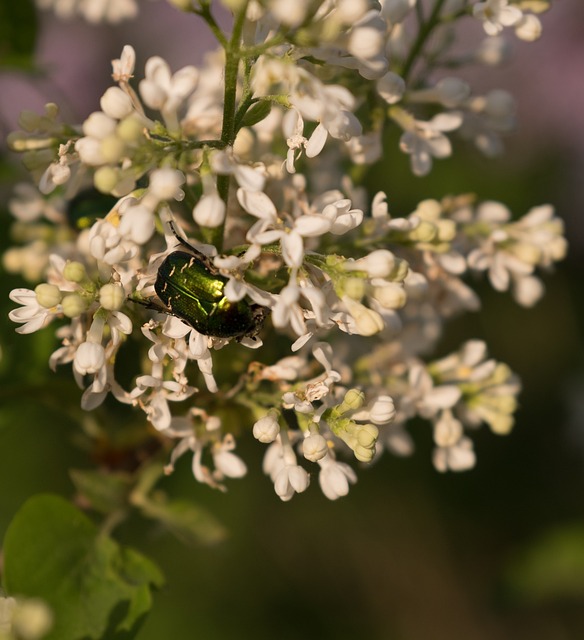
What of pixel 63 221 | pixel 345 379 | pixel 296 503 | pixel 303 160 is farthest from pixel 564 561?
pixel 63 221

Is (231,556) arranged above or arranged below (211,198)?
below

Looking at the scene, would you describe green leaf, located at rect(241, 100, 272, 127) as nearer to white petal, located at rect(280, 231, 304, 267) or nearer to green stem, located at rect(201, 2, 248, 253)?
green stem, located at rect(201, 2, 248, 253)

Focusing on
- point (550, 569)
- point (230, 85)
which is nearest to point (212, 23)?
point (230, 85)

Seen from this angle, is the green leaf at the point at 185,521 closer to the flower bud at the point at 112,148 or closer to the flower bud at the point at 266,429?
the flower bud at the point at 266,429

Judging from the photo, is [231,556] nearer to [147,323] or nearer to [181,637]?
[181,637]

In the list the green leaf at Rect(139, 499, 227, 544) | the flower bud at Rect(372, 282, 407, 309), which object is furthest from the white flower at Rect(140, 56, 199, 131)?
the green leaf at Rect(139, 499, 227, 544)

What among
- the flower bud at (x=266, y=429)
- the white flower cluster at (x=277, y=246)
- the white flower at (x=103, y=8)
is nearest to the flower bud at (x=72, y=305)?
the white flower cluster at (x=277, y=246)

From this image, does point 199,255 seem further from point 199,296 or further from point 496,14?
point 496,14

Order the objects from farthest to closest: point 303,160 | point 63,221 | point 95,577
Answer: point 63,221 → point 303,160 → point 95,577
